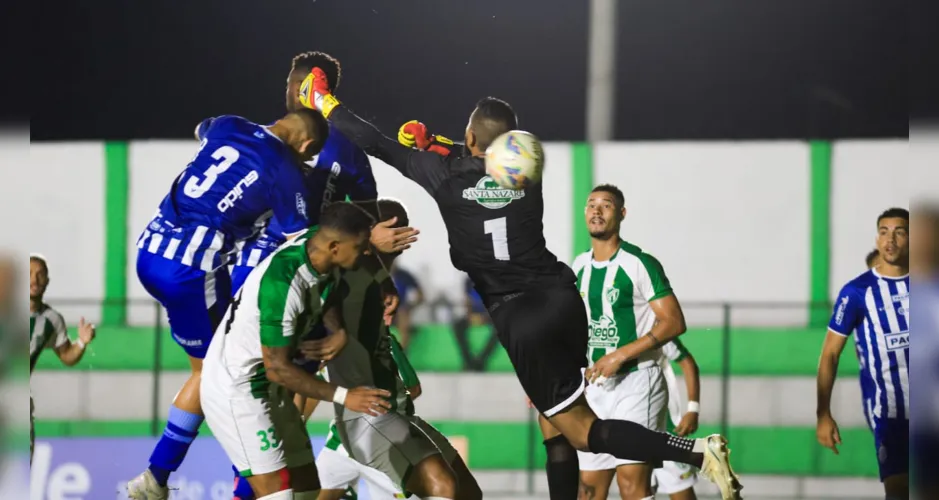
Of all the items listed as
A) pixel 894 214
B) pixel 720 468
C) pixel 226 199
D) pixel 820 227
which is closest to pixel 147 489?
pixel 226 199

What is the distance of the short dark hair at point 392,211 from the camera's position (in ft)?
13.3

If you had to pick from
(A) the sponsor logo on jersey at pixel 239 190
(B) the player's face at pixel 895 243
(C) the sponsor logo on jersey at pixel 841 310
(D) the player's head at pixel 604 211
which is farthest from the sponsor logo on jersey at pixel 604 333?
(A) the sponsor logo on jersey at pixel 239 190

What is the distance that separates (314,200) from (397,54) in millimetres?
792

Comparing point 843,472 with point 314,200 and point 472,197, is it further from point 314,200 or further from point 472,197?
point 314,200

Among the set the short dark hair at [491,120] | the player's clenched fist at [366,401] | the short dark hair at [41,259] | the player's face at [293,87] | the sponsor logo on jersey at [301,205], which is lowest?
Answer: the player's clenched fist at [366,401]

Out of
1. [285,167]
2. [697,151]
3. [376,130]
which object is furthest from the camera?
[697,151]

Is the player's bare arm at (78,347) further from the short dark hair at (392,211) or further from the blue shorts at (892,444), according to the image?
the blue shorts at (892,444)

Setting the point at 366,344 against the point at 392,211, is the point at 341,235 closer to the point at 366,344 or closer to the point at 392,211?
the point at 366,344

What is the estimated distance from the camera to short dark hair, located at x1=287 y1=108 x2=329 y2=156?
3.70m

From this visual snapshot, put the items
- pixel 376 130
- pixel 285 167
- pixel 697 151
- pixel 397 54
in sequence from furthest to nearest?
1. pixel 697 151
2. pixel 397 54
3. pixel 376 130
4. pixel 285 167

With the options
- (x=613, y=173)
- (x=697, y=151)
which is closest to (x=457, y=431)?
(x=613, y=173)

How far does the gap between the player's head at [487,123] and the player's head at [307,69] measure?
558 mm

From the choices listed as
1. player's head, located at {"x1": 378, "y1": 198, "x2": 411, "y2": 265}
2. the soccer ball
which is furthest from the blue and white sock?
the soccer ball

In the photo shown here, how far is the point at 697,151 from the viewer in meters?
4.50
